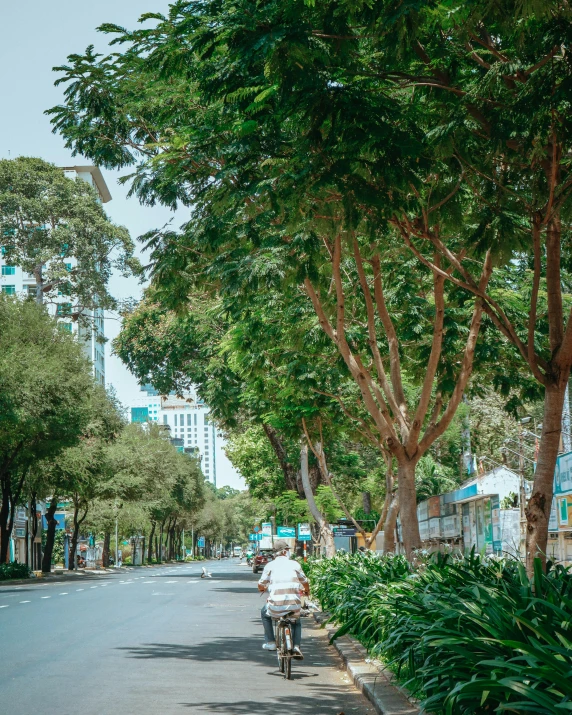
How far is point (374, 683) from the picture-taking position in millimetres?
9344

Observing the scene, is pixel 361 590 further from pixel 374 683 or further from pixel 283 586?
pixel 374 683

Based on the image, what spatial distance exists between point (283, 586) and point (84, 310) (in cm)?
4613

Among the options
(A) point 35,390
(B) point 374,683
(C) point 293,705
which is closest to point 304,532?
(A) point 35,390

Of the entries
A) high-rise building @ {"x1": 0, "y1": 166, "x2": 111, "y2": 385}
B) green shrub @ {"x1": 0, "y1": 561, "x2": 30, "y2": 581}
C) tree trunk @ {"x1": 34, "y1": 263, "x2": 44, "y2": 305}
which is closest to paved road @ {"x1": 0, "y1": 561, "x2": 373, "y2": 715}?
green shrub @ {"x1": 0, "y1": 561, "x2": 30, "y2": 581}

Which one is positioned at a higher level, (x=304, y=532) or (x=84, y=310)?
(x=84, y=310)

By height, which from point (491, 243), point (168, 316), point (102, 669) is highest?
point (168, 316)

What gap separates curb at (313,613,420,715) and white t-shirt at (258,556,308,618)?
3.22ft

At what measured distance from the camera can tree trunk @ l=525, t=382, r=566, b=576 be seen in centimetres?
870

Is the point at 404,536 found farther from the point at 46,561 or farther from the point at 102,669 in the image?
the point at 46,561

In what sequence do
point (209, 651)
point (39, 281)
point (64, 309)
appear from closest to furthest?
point (209, 651) < point (39, 281) < point (64, 309)

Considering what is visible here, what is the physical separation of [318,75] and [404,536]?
8620mm

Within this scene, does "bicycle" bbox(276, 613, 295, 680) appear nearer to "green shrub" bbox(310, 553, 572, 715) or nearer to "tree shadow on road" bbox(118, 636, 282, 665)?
"tree shadow on road" bbox(118, 636, 282, 665)

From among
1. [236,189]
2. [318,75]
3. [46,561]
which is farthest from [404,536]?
[46,561]

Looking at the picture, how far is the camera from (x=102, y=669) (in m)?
12.2
